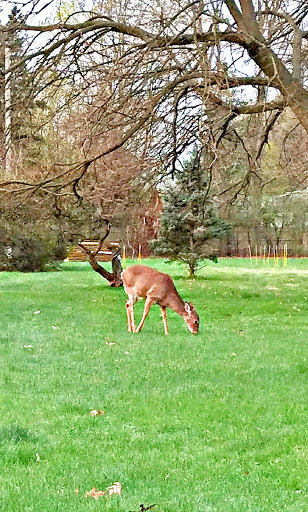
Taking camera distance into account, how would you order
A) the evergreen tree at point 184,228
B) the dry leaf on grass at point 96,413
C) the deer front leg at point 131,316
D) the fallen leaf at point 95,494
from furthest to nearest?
the evergreen tree at point 184,228 → the deer front leg at point 131,316 → the dry leaf on grass at point 96,413 → the fallen leaf at point 95,494

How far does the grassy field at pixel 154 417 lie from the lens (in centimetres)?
419

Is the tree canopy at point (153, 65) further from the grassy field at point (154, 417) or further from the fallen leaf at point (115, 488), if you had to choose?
the fallen leaf at point (115, 488)

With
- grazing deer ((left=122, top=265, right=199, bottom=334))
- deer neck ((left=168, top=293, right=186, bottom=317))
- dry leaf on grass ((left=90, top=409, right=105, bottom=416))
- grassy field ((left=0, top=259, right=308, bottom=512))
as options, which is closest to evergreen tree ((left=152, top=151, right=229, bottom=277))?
grassy field ((left=0, top=259, right=308, bottom=512))

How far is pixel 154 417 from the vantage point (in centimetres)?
581

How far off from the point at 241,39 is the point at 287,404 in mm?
6981

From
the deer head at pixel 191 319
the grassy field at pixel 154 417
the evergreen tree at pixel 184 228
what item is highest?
the evergreen tree at pixel 184 228

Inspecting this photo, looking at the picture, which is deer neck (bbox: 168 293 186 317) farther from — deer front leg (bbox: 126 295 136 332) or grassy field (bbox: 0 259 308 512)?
deer front leg (bbox: 126 295 136 332)

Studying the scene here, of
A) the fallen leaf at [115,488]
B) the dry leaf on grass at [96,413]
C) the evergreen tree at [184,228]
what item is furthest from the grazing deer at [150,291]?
the evergreen tree at [184,228]

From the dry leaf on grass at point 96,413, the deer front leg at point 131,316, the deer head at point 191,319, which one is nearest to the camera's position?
the dry leaf on grass at point 96,413

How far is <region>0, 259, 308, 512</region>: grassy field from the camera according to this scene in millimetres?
4188

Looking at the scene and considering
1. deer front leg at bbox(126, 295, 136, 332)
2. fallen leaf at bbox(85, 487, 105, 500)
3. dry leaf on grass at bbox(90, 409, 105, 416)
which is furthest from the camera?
deer front leg at bbox(126, 295, 136, 332)

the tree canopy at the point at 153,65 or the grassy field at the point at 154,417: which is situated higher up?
the tree canopy at the point at 153,65

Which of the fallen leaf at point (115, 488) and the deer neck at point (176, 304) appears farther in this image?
the deer neck at point (176, 304)

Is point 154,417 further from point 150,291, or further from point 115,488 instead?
point 150,291
